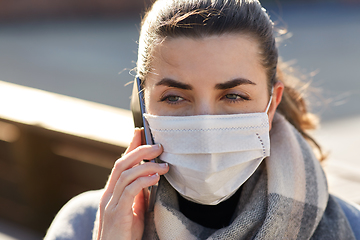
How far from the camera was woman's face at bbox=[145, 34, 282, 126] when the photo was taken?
141 centimetres

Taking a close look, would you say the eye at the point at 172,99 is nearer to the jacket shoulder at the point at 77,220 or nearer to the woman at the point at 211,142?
the woman at the point at 211,142

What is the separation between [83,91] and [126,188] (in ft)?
22.3

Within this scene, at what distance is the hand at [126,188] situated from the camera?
1436 mm

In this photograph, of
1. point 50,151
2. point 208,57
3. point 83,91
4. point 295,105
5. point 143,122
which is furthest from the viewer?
point 83,91

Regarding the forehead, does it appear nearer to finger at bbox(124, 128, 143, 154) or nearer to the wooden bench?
finger at bbox(124, 128, 143, 154)

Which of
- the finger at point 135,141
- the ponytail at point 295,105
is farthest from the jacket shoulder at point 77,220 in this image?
the ponytail at point 295,105

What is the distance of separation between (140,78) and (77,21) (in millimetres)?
15439

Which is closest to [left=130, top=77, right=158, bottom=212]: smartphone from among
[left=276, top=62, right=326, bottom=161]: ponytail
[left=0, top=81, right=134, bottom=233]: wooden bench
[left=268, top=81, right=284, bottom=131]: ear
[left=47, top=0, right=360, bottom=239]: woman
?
[left=47, top=0, right=360, bottom=239]: woman

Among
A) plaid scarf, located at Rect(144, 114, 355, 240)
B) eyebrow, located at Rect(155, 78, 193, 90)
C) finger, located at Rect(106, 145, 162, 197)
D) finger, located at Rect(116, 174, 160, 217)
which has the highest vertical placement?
eyebrow, located at Rect(155, 78, 193, 90)

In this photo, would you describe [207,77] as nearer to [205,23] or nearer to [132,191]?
[205,23]

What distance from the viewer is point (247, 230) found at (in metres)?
1.49

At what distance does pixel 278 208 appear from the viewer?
4.89 ft

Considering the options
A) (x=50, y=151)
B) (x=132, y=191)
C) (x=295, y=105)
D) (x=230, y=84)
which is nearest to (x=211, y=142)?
(x=230, y=84)

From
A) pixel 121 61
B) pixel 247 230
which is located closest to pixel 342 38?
pixel 121 61
